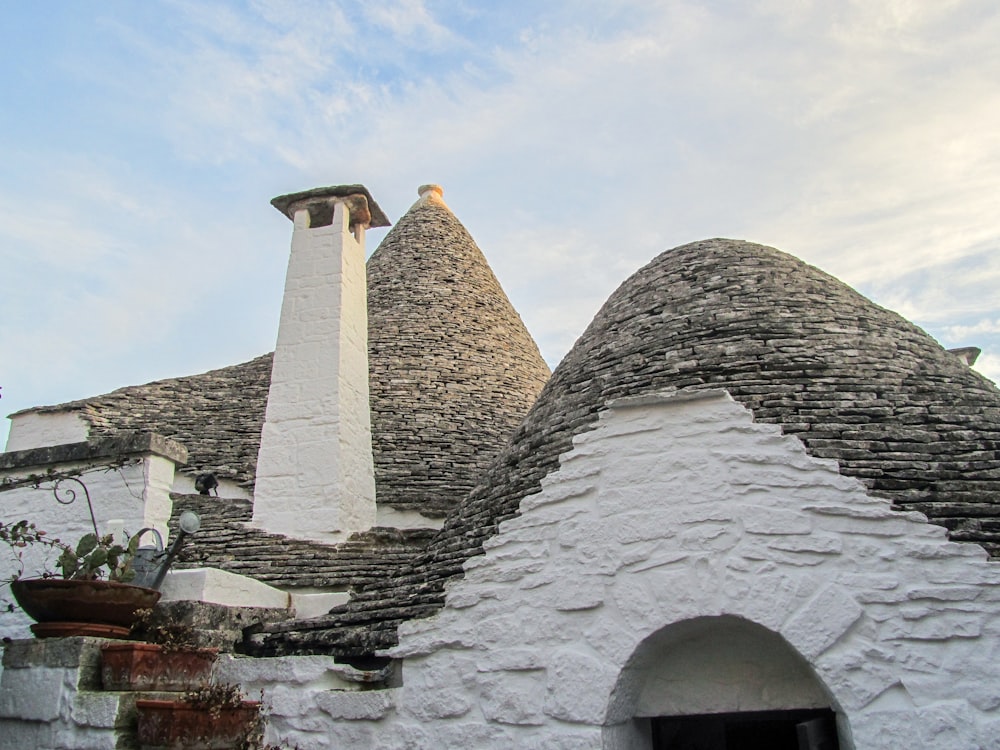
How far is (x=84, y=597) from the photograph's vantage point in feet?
16.0

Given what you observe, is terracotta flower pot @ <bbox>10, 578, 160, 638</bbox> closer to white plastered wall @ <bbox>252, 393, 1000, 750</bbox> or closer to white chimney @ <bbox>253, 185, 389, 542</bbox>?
white plastered wall @ <bbox>252, 393, 1000, 750</bbox>

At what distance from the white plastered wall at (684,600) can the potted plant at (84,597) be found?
1.16m

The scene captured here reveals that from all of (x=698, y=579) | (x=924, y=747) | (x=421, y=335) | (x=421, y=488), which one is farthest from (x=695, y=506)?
(x=421, y=335)

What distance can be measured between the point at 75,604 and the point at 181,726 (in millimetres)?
971

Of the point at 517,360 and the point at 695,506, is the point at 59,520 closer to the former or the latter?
the point at 695,506

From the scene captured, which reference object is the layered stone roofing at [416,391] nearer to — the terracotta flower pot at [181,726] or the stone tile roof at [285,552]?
the stone tile roof at [285,552]

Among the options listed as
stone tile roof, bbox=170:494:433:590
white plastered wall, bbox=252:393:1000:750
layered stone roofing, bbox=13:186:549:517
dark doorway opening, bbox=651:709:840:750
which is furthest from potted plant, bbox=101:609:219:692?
layered stone roofing, bbox=13:186:549:517

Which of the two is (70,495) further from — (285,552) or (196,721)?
(196,721)

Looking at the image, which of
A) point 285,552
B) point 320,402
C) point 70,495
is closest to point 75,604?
point 70,495

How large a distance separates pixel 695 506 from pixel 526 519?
3.47ft

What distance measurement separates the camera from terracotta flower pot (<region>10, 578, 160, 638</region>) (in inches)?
190

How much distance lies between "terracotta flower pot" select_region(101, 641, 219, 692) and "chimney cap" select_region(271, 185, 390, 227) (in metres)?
5.64

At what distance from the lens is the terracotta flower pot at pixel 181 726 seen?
454 centimetres

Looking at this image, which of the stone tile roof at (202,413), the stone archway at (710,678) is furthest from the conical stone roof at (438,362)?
the stone archway at (710,678)
